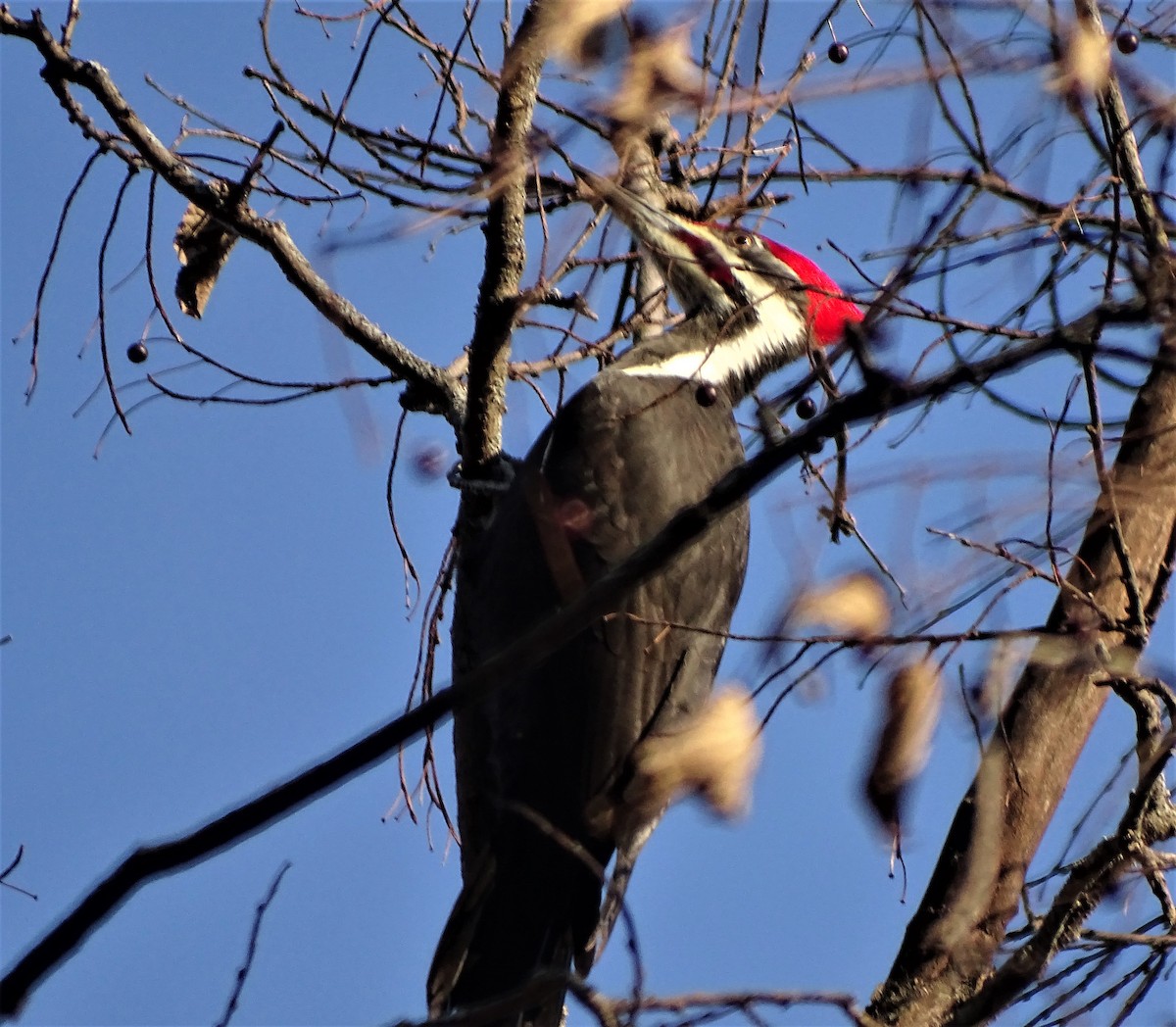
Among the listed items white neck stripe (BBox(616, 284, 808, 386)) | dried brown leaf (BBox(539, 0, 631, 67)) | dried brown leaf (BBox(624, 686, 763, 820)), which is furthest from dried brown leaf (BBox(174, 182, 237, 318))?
dried brown leaf (BBox(624, 686, 763, 820))

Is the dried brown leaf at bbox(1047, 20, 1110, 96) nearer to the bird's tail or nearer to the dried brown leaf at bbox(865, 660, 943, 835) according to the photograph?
the dried brown leaf at bbox(865, 660, 943, 835)

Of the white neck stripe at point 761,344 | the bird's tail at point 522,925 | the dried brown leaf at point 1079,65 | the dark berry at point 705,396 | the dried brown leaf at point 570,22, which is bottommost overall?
the bird's tail at point 522,925

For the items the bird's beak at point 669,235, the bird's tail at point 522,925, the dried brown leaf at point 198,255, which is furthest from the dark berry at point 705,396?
the dried brown leaf at point 198,255

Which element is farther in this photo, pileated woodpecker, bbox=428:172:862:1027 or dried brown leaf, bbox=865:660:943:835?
pileated woodpecker, bbox=428:172:862:1027

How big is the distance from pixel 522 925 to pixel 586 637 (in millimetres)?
692

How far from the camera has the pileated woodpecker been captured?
3365 millimetres

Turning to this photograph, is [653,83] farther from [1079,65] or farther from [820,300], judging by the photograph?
[820,300]

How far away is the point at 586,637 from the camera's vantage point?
3557 millimetres

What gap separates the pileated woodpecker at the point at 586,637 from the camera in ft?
11.0

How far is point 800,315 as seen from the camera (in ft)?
15.0

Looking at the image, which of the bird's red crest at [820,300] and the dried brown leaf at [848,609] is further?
the bird's red crest at [820,300]

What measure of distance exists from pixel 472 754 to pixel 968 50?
220cm

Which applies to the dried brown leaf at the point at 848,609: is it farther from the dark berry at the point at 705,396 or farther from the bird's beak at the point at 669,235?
the bird's beak at the point at 669,235

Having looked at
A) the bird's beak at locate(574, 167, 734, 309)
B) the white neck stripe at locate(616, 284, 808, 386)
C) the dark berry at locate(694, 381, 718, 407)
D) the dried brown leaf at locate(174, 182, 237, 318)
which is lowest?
the dark berry at locate(694, 381, 718, 407)
